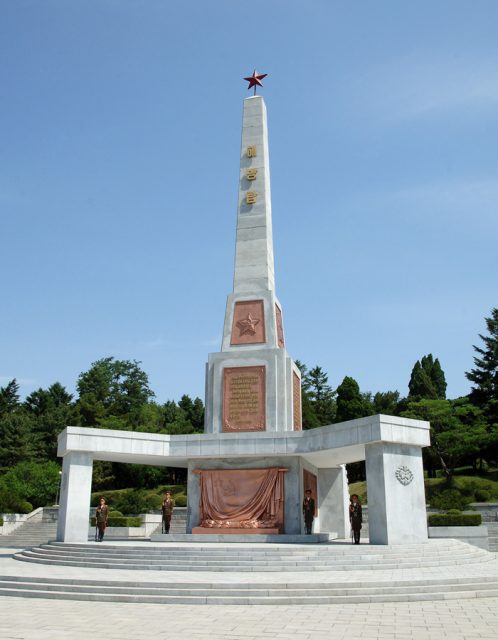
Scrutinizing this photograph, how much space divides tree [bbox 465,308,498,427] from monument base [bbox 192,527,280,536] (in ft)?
94.1

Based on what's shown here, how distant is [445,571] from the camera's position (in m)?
12.6

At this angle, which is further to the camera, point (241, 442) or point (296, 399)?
point (296, 399)

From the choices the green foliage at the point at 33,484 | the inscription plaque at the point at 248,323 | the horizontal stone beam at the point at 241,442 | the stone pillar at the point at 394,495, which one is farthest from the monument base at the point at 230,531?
the green foliage at the point at 33,484

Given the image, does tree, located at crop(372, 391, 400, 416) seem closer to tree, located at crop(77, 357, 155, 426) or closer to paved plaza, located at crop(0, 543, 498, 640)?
tree, located at crop(77, 357, 155, 426)

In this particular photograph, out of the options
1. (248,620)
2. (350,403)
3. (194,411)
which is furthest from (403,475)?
(194,411)

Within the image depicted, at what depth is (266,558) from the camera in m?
13.2

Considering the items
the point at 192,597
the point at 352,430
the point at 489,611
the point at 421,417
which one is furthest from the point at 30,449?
the point at 489,611

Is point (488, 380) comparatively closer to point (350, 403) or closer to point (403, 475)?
point (350, 403)

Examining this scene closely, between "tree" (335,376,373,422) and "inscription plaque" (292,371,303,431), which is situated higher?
"tree" (335,376,373,422)

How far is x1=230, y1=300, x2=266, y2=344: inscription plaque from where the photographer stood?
21578 millimetres

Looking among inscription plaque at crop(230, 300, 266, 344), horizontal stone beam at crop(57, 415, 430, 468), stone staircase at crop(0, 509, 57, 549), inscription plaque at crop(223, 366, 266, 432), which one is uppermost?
inscription plaque at crop(230, 300, 266, 344)

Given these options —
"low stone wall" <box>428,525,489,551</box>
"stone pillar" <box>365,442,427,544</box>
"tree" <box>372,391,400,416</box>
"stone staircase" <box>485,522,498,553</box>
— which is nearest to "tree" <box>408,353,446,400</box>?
"tree" <box>372,391,400,416</box>

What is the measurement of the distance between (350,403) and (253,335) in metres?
25.5

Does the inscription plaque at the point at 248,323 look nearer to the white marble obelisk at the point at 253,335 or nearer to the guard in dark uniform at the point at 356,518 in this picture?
the white marble obelisk at the point at 253,335
